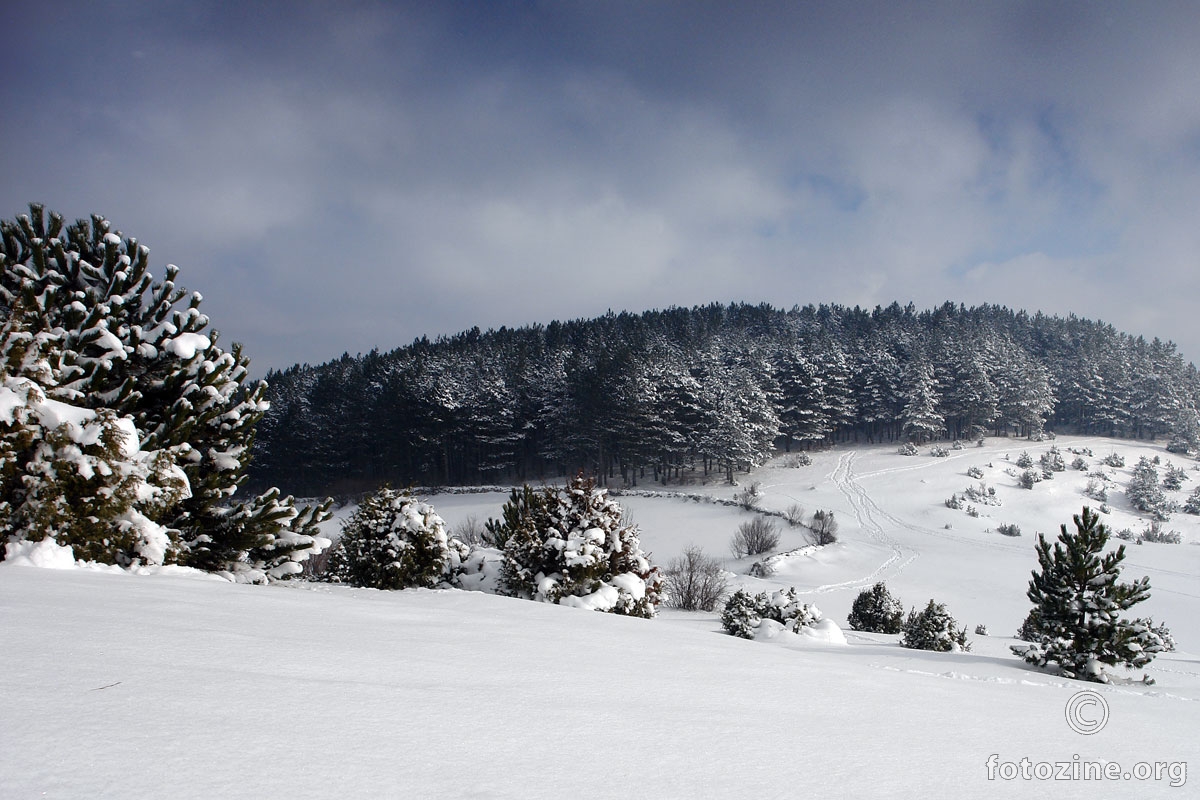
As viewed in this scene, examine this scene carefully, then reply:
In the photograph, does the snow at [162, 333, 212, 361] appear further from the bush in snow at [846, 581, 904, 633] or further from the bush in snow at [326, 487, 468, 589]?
the bush in snow at [846, 581, 904, 633]

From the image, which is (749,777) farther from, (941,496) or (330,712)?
(941,496)

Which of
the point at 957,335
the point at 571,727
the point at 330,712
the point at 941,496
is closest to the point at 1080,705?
the point at 571,727

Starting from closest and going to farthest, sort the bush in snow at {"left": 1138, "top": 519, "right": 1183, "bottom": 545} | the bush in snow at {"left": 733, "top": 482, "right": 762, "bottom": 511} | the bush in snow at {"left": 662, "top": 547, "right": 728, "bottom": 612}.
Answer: the bush in snow at {"left": 662, "top": 547, "right": 728, "bottom": 612} < the bush in snow at {"left": 1138, "top": 519, "right": 1183, "bottom": 545} < the bush in snow at {"left": 733, "top": 482, "right": 762, "bottom": 511}

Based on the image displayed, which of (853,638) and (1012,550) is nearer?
(853,638)

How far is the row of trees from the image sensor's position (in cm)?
6003

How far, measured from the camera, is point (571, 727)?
9.30 feet

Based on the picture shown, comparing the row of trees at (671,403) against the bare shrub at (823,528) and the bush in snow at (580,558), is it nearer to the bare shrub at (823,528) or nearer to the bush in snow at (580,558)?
the bare shrub at (823,528)

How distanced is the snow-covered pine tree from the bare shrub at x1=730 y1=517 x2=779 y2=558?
95.6 ft

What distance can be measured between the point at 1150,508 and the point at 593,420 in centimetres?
4309

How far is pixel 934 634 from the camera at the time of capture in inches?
550

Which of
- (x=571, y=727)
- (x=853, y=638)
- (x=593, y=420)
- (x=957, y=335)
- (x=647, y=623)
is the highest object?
(x=957, y=335)

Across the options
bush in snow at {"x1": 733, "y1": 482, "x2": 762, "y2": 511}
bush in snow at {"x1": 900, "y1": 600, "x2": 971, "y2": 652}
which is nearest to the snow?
bush in snow at {"x1": 900, "y1": 600, "x2": 971, "y2": 652}

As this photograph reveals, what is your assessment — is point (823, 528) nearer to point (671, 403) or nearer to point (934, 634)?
point (671, 403)

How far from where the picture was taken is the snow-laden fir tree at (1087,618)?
9680 mm
